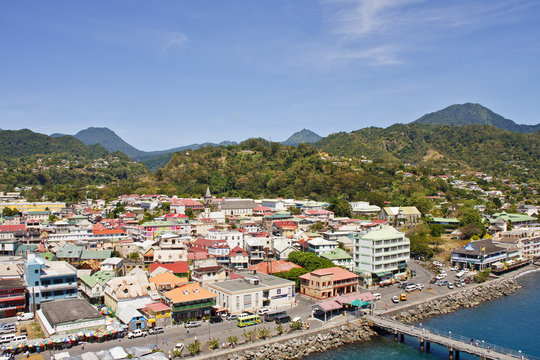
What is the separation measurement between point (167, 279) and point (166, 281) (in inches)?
9.9

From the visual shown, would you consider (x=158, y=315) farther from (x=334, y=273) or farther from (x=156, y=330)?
(x=334, y=273)

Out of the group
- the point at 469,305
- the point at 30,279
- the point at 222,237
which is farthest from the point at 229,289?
the point at 469,305

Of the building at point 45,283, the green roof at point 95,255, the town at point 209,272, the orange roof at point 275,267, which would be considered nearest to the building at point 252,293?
the town at point 209,272

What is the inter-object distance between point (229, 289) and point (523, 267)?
3573 cm

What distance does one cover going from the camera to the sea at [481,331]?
2459 cm

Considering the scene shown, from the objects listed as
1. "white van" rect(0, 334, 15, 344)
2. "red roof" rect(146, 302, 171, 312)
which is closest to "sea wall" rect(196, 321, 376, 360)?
"red roof" rect(146, 302, 171, 312)

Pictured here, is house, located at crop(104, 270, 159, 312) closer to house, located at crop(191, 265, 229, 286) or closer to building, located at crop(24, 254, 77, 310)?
building, located at crop(24, 254, 77, 310)

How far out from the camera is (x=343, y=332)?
26.0m

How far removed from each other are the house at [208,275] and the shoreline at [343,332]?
920 cm

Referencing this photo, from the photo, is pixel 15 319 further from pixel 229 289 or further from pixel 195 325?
pixel 229 289

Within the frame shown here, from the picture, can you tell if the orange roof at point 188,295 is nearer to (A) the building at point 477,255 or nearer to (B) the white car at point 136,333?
(B) the white car at point 136,333

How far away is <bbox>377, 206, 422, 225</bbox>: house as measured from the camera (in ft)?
207

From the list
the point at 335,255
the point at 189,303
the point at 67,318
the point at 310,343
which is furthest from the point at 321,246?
the point at 67,318

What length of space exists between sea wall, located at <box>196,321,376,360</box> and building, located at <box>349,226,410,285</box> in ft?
30.9
